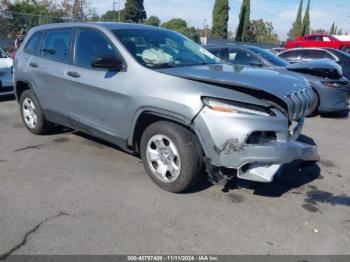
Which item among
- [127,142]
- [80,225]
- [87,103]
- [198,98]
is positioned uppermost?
[198,98]

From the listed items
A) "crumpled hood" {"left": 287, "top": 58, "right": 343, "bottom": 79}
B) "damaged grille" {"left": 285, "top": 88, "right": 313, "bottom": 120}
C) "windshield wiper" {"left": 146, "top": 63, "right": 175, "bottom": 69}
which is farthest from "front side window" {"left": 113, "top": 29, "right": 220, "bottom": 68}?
"crumpled hood" {"left": 287, "top": 58, "right": 343, "bottom": 79}

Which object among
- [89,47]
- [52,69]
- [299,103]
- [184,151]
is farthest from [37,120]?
[299,103]

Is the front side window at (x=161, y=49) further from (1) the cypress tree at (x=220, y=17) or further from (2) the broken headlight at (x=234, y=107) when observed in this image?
(1) the cypress tree at (x=220, y=17)

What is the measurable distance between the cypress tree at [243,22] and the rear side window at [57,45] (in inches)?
1631

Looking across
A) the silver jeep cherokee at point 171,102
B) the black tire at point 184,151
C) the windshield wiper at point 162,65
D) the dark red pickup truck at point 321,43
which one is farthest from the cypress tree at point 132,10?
the black tire at point 184,151

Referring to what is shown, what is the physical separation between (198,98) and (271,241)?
140 cm

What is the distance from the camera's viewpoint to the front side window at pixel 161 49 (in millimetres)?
3934

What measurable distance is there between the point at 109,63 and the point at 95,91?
→ 519 mm

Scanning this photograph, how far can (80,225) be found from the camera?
3.06 meters

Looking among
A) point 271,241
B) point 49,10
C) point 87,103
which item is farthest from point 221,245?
point 49,10

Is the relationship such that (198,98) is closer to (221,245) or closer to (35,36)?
(221,245)

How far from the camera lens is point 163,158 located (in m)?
3.65

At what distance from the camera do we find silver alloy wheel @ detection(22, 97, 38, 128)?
5.48 m

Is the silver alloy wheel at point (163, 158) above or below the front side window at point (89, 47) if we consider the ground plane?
below
